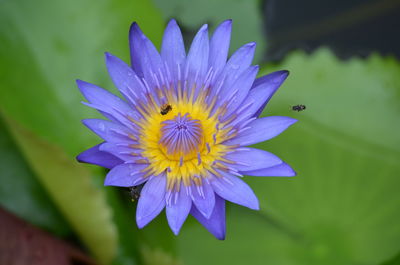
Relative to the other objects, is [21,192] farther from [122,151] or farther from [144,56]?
[144,56]

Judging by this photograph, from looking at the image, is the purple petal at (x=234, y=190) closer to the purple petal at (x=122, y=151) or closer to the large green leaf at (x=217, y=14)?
the purple petal at (x=122, y=151)

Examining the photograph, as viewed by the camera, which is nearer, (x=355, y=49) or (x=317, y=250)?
(x=317, y=250)

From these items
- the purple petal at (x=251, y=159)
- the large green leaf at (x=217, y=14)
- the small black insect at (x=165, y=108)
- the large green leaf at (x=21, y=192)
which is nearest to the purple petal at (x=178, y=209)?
the purple petal at (x=251, y=159)

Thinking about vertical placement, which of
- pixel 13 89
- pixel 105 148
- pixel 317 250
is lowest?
pixel 317 250

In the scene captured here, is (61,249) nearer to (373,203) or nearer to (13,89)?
(13,89)

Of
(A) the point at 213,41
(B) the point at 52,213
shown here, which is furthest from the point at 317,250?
(B) the point at 52,213

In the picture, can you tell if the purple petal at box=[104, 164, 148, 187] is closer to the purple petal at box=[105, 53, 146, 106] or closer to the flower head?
the flower head
